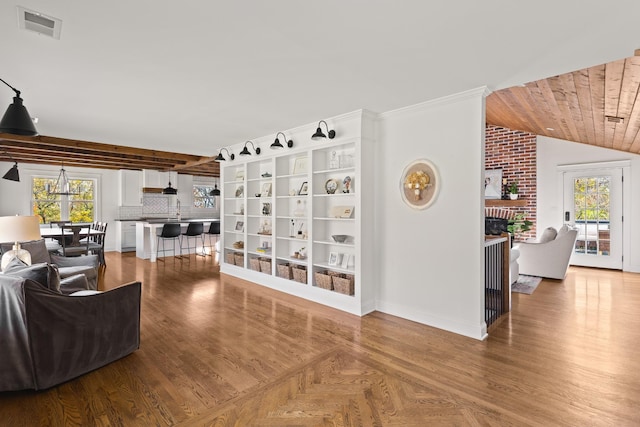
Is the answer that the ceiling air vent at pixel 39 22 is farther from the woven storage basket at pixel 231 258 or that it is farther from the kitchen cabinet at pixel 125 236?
the kitchen cabinet at pixel 125 236

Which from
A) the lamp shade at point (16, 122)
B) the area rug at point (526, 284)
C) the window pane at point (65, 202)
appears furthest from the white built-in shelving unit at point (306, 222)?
the window pane at point (65, 202)

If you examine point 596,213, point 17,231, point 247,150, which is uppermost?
point 247,150

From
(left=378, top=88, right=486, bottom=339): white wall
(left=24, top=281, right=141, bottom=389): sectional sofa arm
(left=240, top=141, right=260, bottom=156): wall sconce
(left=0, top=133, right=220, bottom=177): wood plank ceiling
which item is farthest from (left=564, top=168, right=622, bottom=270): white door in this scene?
(left=24, top=281, right=141, bottom=389): sectional sofa arm

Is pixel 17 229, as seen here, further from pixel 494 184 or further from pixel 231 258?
pixel 494 184

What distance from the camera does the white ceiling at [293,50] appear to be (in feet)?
6.14

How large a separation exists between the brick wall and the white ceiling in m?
5.19

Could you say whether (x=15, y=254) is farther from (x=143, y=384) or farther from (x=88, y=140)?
(x=88, y=140)

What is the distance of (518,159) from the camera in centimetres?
744

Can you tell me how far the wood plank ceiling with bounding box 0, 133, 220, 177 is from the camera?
213 inches

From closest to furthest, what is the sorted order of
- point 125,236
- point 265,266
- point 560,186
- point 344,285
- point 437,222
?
point 437,222
point 344,285
point 265,266
point 560,186
point 125,236

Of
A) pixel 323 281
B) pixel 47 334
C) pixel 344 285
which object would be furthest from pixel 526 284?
pixel 47 334

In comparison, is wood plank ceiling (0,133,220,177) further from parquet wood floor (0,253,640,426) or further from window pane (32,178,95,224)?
parquet wood floor (0,253,640,426)

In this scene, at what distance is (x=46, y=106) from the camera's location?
12.0ft

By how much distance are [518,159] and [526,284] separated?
3.38 meters
